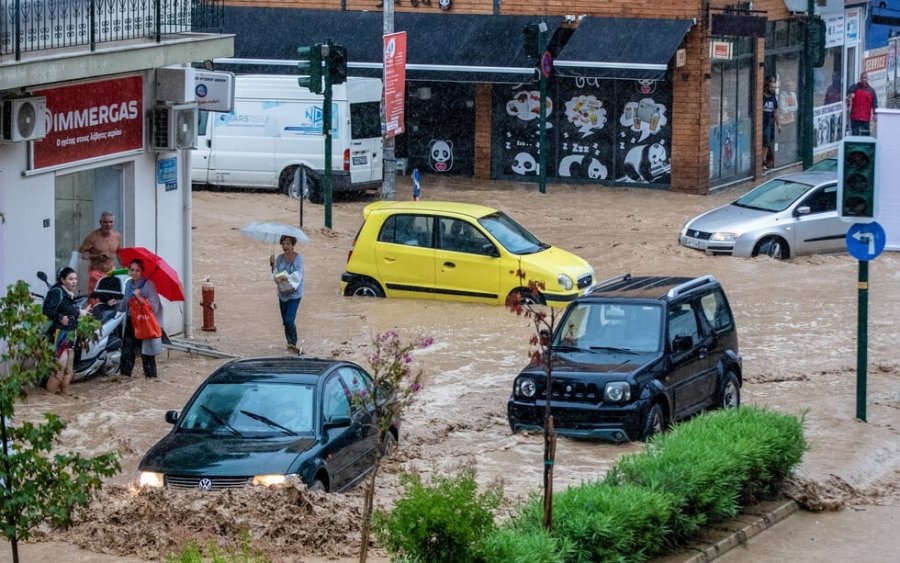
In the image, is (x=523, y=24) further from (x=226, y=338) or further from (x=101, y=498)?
(x=101, y=498)

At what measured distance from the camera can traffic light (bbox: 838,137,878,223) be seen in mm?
15656

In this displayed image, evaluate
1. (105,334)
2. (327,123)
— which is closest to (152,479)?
(105,334)

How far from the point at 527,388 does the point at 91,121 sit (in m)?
6.41

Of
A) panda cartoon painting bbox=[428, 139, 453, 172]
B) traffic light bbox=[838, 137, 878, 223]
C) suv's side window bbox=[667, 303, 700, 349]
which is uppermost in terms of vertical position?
panda cartoon painting bbox=[428, 139, 453, 172]

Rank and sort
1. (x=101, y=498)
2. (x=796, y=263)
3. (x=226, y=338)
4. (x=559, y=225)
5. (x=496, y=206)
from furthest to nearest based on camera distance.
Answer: (x=496, y=206)
(x=559, y=225)
(x=796, y=263)
(x=226, y=338)
(x=101, y=498)

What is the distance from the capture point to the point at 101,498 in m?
11.8

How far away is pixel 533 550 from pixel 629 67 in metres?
23.6

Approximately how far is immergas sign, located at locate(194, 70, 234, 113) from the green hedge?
365 inches

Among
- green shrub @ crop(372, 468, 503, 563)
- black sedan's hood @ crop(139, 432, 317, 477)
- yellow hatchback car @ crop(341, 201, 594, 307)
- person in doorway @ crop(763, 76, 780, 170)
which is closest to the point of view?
green shrub @ crop(372, 468, 503, 563)

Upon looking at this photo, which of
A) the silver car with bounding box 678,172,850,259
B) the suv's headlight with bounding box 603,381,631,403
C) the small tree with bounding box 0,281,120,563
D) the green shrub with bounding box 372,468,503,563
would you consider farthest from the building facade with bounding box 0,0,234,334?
the silver car with bounding box 678,172,850,259

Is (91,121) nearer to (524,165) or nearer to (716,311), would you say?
(716,311)

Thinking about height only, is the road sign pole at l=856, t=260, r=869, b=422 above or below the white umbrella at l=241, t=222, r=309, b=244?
below

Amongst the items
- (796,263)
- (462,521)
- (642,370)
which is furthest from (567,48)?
(462,521)

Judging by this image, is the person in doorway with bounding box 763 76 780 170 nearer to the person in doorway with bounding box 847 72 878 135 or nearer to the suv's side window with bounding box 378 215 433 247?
the person in doorway with bounding box 847 72 878 135
